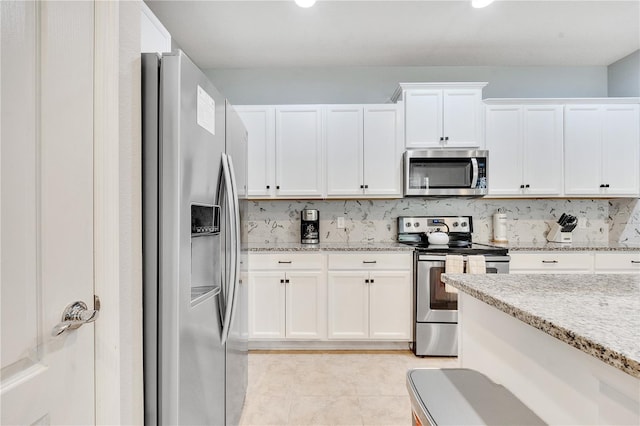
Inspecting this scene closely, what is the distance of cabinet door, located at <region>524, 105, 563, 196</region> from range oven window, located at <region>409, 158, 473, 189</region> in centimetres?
70

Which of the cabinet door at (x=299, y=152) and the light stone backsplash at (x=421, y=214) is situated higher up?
the cabinet door at (x=299, y=152)

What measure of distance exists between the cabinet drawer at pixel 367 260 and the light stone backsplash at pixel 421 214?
565 mm

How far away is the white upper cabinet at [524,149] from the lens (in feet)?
9.92

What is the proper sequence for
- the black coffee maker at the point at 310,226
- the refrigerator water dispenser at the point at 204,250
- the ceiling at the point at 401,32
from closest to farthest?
the refrigerator water dispenser at the point at 204,250, the ceiling at the point at 401,32, the black coffee maker at the point at 310,226

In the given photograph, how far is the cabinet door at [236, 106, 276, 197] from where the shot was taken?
303 cm

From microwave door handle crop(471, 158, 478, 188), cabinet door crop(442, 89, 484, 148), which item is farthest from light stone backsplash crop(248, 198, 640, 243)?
cabinet door crop(442, 89, 484, 148)

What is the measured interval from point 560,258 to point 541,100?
1.55 m

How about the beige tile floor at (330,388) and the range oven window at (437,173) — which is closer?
the beige tile floor at (330,388)

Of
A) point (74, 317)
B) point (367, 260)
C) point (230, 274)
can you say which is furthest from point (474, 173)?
point (74, 317)

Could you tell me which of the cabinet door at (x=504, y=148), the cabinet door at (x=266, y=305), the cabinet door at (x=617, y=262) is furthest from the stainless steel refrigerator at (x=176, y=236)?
the cabinet door at (x=617, y=262)

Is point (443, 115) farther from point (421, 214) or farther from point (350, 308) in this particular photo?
point (350, 308)

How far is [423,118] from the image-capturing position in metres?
2.97

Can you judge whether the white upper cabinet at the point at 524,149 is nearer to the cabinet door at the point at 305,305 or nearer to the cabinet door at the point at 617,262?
the cabinet door at the point at 617,262

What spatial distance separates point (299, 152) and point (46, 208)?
2.47 meters
